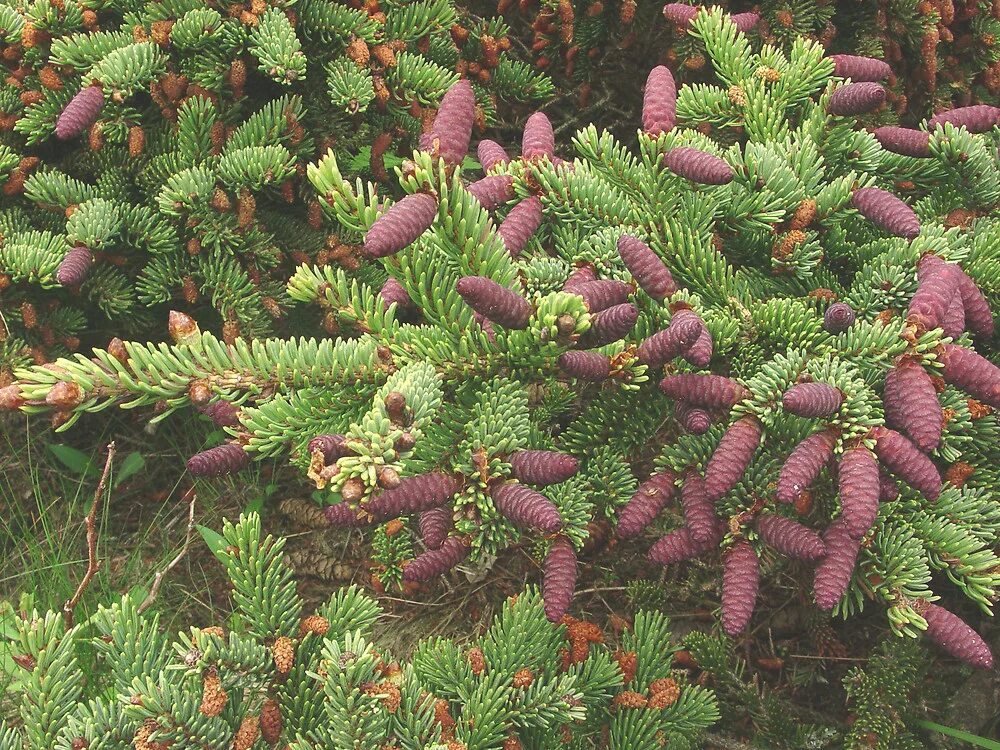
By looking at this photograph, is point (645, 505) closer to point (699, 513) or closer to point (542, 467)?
point (699, 513)

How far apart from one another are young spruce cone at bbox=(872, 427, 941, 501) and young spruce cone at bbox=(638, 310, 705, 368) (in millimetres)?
320

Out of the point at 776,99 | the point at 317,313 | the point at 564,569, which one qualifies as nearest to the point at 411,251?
the point at 564,569

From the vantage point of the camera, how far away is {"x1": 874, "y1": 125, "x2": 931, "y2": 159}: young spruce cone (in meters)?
1.67

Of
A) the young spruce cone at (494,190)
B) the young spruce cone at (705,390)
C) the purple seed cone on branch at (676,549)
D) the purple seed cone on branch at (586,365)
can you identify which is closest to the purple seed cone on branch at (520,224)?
the young spruce cone at (494,190)

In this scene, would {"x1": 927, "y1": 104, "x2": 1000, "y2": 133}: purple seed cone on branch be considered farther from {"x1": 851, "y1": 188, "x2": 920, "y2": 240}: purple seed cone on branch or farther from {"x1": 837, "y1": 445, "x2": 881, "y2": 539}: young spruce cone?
{"x1": 837, "y1": 445, "x2": 881, "y2": 539}: young spruce cone

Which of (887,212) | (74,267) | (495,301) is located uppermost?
(887,212)

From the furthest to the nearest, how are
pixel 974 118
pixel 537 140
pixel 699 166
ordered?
1. pixel 974 118
2. pixel 537 140
3. pixel 699 166

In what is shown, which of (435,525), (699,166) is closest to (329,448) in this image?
(435,525)

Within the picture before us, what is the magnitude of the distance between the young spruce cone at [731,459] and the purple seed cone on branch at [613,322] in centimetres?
24

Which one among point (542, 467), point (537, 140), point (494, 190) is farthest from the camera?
point (537, 140)

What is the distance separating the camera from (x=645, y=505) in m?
1.37

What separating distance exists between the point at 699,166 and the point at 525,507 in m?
0.71

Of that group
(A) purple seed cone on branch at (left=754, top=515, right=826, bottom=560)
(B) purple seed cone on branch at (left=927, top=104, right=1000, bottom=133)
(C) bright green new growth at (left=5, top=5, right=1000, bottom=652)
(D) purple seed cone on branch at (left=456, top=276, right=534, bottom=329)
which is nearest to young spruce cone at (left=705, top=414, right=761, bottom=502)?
(C) bright green new growth at (left=5, top=5, right=1000, bottom=652)

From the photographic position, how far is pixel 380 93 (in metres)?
2.15
